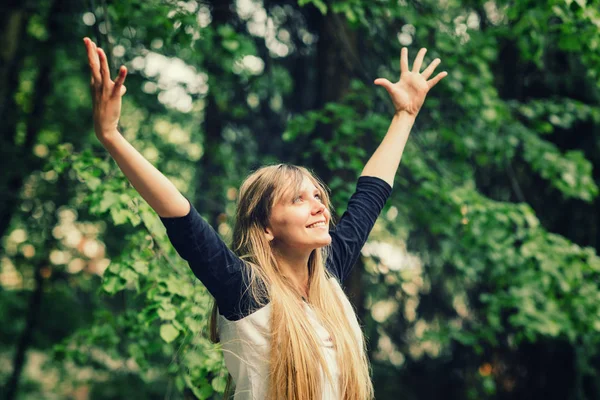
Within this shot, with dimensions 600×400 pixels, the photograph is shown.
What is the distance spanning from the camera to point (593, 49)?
12.7ft

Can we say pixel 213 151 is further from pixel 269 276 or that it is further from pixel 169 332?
pixel 269 276

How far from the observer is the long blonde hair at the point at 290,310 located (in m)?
1.97

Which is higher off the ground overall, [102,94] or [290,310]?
[102,94]

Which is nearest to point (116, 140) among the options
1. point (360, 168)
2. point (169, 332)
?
point (169, 332)

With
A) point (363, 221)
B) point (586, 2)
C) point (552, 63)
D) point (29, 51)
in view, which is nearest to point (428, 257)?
point (552, 63)

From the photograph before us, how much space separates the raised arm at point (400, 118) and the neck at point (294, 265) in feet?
2.09

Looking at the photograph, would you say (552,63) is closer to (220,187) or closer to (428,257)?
(428,257)

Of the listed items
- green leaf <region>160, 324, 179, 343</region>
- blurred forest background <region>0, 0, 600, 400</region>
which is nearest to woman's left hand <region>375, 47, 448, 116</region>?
blurred forest background <region>0, 0, 600, 400</region>

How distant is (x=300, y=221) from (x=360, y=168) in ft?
6.84

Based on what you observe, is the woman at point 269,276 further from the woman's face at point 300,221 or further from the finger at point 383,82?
the finger at point 383,82

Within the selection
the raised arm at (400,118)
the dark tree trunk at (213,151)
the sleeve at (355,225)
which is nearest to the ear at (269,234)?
the sleeve at (355,225)

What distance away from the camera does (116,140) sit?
5.62 ft

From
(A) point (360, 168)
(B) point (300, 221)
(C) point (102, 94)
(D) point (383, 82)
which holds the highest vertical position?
(D) point (383, 82)

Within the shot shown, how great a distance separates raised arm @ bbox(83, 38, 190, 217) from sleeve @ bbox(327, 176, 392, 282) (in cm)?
95
